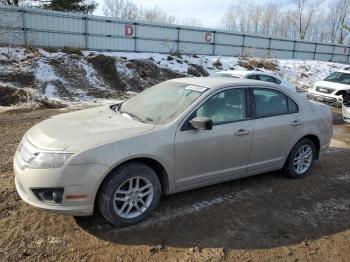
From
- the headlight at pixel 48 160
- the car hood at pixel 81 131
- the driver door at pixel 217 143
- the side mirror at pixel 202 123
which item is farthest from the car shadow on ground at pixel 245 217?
the side mirror at pixel 202 123

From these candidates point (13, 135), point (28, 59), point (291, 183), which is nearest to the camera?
point (291, 183)

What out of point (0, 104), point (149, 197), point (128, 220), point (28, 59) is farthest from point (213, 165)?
point (28, 59)

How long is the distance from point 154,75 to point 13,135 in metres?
11.8

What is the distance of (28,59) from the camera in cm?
1655

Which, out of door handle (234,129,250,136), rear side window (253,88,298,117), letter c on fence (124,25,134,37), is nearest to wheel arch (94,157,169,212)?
door handle (234,129,250,136)

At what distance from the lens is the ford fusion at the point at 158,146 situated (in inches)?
146

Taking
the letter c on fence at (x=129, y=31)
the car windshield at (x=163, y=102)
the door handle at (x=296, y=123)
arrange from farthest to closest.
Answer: the letter c on fence at (x=129, y=31)
the door handle at (x=296, y=123)
the car windshield at (x=163, y=102)

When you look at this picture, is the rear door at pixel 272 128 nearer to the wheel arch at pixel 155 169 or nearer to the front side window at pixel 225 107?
the front side window at pixel 225 107

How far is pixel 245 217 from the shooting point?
4531mm

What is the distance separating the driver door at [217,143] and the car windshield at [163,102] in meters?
0.20

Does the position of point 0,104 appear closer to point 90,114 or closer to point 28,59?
point 28,59

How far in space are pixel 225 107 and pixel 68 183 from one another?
2.21 m

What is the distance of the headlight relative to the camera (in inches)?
143

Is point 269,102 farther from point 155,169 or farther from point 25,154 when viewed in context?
point 25,154
